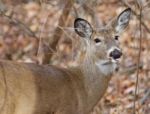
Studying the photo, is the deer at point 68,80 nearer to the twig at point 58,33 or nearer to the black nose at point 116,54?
the black nose at point 116,54

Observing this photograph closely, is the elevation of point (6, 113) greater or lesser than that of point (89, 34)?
lesser

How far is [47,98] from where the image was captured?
8.20 metres

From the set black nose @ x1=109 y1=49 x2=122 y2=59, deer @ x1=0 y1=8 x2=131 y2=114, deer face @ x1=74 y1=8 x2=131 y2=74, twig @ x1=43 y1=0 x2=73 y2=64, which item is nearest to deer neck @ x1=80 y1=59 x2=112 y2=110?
deer @ x1=0 y1=8 x2=131 y2=114

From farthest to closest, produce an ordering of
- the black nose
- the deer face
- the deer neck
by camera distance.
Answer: the deer neck → the deer face → the black nose

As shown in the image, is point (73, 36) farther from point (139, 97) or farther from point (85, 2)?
point (139, 97)

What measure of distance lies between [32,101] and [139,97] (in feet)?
10.3

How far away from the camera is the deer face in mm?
8523

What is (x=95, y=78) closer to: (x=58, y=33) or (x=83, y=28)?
(x=83, y=28)

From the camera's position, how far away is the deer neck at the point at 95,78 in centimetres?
871

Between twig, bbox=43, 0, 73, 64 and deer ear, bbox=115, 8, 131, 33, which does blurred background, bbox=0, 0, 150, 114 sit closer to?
twig, bbox=43, 0, 73, 64

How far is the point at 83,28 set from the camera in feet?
29.0

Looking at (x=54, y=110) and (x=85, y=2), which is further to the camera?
(x=85, y=2)

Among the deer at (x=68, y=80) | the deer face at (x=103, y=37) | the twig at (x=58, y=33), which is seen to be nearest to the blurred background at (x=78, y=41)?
the twig at (x=58, y=33)

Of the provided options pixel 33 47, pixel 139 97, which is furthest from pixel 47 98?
pixel 33 47
